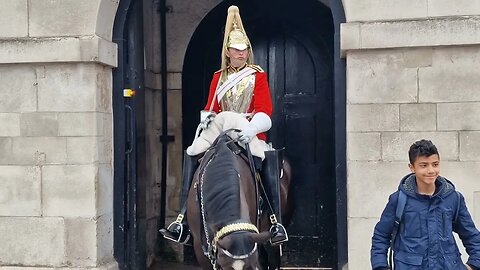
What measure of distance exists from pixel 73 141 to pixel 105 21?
3.67ft

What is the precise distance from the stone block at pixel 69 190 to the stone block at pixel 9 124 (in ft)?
1.42

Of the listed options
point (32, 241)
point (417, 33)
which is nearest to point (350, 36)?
point (417, 33)

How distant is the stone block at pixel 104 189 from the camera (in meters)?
6.18

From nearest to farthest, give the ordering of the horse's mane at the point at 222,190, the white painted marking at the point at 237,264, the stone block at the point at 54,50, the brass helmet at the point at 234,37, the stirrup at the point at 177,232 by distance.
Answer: the white painted marking at the point at 237,264, the horse's mane at the point at 222,190, the stirrup at the point at 177,232, the brass helmet at the point at 234,37, the stone block at the point at 54,50

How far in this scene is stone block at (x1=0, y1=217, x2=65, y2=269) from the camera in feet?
20.3

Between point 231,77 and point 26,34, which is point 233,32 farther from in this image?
point 26,34

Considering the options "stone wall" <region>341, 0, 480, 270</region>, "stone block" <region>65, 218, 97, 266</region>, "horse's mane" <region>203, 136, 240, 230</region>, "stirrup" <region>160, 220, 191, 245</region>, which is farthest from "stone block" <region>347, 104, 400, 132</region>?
"stone block" <region>65, 218, 97, 266</region>

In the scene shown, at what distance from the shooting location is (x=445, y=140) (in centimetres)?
561

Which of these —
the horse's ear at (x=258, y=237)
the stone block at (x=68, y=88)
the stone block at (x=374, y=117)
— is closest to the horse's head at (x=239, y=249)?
the horse's ear at (x=258, y=237)

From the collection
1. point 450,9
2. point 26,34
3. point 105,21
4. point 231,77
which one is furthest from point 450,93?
point 26,34

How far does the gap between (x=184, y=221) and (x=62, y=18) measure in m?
2.34

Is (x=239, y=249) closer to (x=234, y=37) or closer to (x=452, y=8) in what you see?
(x=234, y=37)

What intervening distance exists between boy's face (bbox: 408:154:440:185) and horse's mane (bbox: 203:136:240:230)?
1.07 metres

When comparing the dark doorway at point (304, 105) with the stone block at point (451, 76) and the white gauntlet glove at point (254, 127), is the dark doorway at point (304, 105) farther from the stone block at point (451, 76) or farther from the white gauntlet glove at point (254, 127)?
the white gauntlet glove at point (254, 127)
